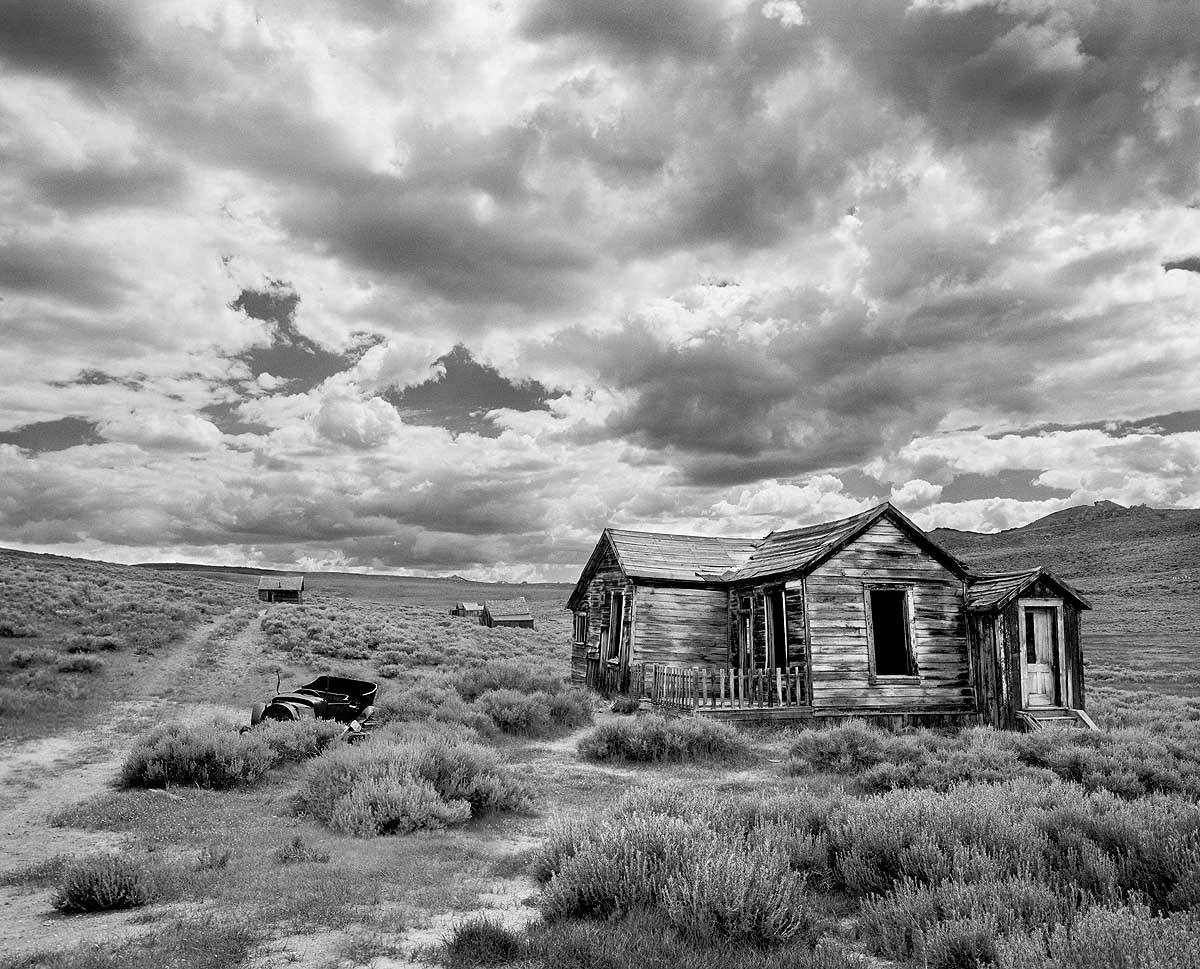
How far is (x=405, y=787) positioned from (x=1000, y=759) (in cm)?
877

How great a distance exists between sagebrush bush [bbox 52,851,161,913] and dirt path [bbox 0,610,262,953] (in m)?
0.12

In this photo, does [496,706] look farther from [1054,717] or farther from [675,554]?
[1054,717]

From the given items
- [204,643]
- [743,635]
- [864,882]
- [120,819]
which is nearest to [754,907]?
[864,882]

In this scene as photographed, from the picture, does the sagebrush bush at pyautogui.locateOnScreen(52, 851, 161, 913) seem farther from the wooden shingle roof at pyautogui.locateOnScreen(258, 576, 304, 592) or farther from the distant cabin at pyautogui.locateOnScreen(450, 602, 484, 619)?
the wooden shingle roof at pyautogui.locateOnScreen(258, 576, 304, 592)

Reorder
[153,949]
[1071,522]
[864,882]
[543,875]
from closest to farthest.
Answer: [153,949]
[864,882]
[543,875]
[1071,522]

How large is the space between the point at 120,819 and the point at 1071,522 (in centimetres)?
16140

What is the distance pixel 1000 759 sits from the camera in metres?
11.4

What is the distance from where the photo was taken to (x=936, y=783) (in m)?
10.2

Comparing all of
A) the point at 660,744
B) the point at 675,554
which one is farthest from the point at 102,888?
the point at 675,554

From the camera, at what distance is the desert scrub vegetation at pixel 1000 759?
34.5ft

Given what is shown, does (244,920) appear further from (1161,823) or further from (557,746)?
(557,746)

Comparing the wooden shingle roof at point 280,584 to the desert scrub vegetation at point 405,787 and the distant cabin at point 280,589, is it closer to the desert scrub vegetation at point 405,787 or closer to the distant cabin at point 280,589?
the distant cabin at point 280,589

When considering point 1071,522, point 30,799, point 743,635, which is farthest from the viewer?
point 1071,522

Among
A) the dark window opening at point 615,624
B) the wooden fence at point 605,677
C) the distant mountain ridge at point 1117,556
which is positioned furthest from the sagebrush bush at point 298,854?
the distant mountain ridge at point 1117,556
